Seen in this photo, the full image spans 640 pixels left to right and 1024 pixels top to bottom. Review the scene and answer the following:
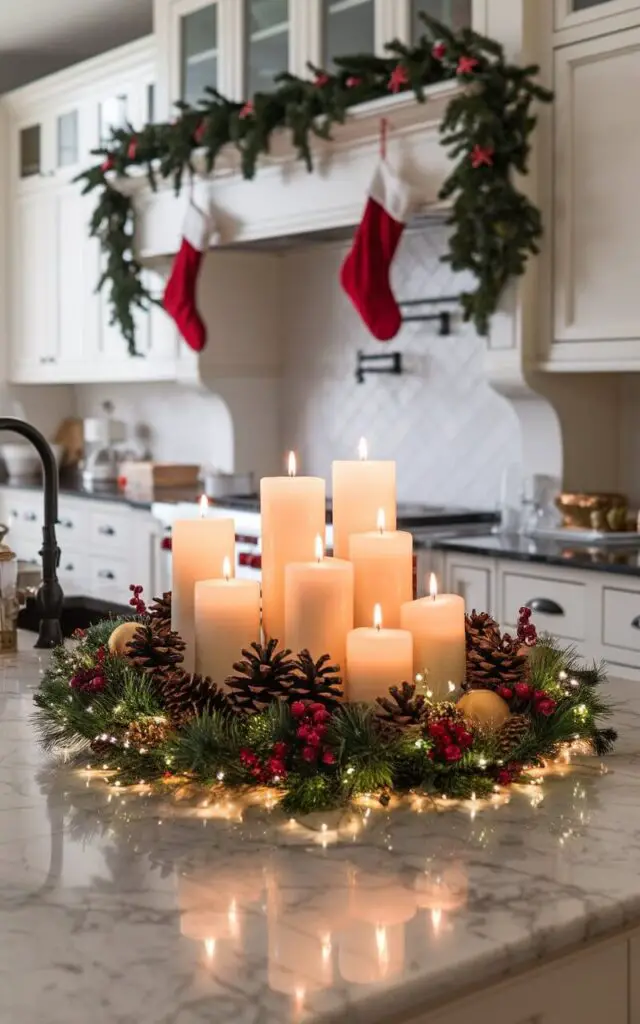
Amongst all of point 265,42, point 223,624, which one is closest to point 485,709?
point 223,624

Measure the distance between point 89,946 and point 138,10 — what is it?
17.3ft

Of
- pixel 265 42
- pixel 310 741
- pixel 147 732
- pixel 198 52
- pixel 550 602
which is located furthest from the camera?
pixel 198 52

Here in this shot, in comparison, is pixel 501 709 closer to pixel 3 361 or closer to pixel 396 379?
pixel 396 379

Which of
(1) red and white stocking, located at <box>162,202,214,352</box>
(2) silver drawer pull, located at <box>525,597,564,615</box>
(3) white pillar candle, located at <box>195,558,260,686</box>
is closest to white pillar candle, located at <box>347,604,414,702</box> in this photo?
(3) white pillar candle, located at <box>195,558,260,686</box>

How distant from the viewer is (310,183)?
14.1ft

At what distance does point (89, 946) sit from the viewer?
3.03 ft

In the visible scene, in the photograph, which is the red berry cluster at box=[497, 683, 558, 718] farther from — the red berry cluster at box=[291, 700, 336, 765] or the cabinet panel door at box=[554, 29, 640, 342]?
the cabinet panel door at box=[554, 29, 640, 342]

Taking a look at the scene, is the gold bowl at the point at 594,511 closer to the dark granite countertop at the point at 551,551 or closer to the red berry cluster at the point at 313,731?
the dark granite countertop at the point at 551,551

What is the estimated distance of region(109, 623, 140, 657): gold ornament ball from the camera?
150 centimetres

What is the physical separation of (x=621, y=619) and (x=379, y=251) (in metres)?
1.47

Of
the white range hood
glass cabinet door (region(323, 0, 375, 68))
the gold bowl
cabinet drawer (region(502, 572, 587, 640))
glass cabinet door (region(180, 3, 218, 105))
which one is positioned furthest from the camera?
glass cabinet door (region(180, 3, 218, 105))

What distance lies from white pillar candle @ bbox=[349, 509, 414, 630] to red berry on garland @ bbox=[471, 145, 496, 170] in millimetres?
2385

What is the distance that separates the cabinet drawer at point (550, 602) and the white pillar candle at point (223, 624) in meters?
1.94

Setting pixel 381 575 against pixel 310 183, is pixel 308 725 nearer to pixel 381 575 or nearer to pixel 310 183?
pixel 381 575
